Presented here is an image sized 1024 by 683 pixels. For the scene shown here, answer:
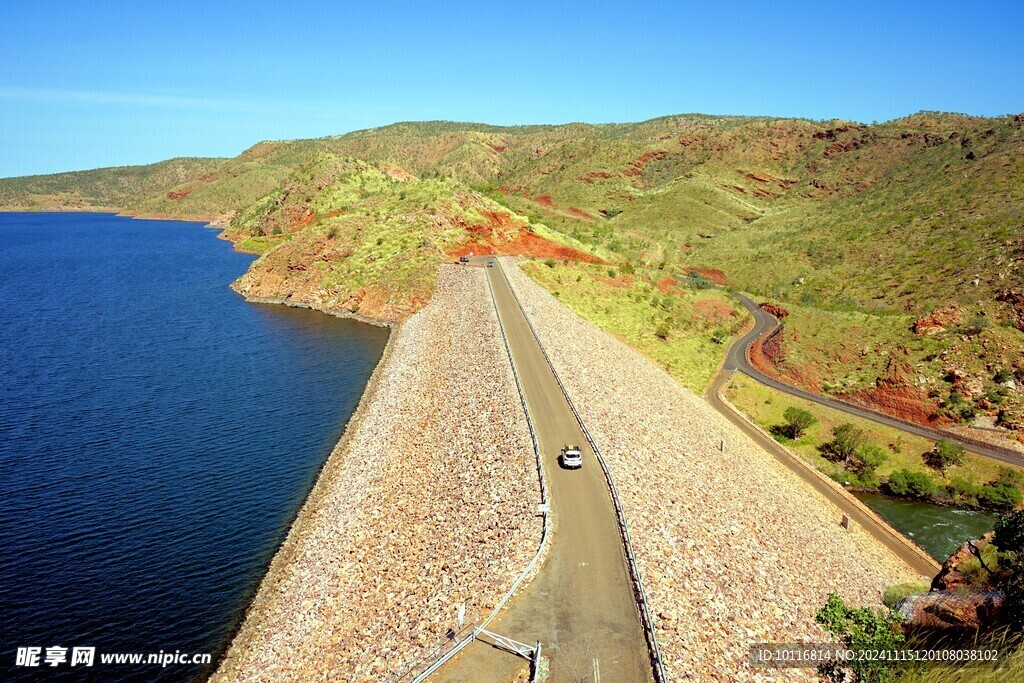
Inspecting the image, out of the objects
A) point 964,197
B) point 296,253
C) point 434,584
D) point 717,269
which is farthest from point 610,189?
point 434,584

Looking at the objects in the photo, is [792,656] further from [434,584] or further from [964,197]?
[964,197]

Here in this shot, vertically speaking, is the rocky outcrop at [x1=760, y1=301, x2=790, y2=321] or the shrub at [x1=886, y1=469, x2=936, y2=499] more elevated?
the rocky outcrop at [x1=760, y1=301, x2=790, y2=321]

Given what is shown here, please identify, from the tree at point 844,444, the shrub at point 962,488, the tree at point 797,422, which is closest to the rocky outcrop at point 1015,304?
the shrub at point 962,488

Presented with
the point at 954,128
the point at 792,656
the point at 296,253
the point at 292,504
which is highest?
the point at 954,128

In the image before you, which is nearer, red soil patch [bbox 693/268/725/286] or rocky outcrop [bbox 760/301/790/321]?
rocky outcrop [bbox 760/301/790/321]

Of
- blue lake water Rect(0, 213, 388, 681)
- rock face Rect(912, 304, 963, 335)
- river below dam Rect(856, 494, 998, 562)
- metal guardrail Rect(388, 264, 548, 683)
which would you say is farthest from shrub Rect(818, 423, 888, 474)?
blue lake water Rect(0, 213, 388, 681)

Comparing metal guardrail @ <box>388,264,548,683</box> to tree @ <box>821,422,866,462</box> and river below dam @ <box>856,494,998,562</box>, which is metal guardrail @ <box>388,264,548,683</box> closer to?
river below dam @ <box>856,494,998,562</box>
